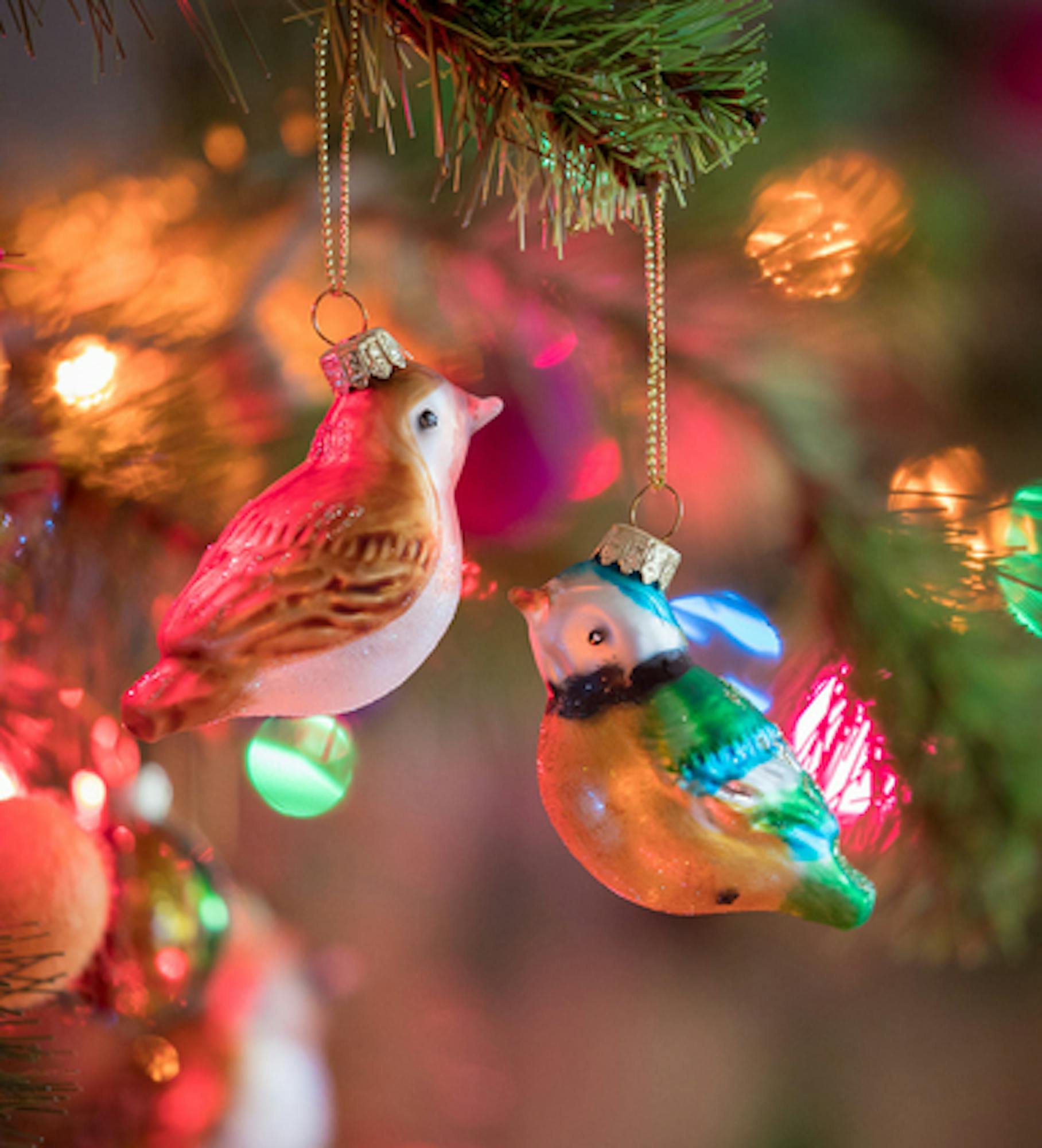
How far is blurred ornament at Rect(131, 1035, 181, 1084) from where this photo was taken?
766 millimetres

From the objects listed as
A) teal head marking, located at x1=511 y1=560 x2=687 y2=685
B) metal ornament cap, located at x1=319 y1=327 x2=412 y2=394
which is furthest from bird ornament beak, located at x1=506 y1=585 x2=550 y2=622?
metal ornament cap, located at x1=319 y1=327 x2=412 y2=394

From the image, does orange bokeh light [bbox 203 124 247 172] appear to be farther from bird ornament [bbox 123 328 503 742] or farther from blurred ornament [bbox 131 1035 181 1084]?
blurred ornament [bbox 131 1035 181 1084]

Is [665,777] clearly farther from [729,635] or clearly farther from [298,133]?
[298,133]

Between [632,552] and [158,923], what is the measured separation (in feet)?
1.66

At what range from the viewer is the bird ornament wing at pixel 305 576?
371 millimetres

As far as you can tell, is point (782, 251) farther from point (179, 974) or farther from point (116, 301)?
point (179, 974)

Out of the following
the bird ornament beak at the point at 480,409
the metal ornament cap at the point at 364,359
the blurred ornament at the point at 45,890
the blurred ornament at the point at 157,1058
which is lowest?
the blurred ornament at the point at 157,1058

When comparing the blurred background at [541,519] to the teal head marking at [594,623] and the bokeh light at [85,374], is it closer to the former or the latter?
the bokeh light at [85,374]

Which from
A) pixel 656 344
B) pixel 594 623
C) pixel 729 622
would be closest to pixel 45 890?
pixel 594 623

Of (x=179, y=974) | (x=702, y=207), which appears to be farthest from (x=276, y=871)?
(x=702, y=207)

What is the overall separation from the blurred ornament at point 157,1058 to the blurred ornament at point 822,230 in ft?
2.45

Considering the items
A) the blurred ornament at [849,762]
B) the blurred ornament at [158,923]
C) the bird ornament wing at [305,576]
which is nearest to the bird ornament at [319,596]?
the bird ornament wing at [305,576]

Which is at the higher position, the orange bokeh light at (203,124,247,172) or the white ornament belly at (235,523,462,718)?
the orange bokeh light at (203,124,247,172)

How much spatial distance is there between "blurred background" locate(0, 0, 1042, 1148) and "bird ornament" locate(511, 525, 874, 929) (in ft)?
0.46
